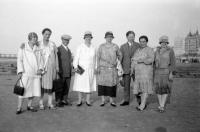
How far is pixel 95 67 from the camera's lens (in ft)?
21.8

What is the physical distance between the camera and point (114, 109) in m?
6.05

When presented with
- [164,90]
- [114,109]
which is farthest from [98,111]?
[164,90]

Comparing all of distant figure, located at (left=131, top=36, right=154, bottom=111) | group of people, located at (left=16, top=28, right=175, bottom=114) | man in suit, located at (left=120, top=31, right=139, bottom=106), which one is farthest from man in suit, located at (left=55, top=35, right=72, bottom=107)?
distant figure, located at (left=131, top=36, right=154, bottom=111)

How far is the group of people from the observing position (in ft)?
18.3

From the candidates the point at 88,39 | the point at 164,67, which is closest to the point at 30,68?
the point at 88,39

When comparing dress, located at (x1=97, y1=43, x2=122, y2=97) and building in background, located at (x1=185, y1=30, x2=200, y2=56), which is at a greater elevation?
building in background, located at (x1=185, y1=30, x2=200, y2=56)

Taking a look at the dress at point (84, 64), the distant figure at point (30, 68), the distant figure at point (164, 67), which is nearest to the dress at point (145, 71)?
the distant figure at point (164, 67)

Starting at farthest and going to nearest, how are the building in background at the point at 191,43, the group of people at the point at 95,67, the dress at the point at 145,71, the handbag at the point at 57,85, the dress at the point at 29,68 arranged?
the building in background at the point at 191,43 → the handbag at the point at 57,85 → the dress at the point at 145,71 → the group of people at the point at 95,67 → the dress at the point at 29,68

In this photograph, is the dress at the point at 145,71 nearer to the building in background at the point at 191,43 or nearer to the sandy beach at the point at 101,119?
the sandy beach at the point at 101,119

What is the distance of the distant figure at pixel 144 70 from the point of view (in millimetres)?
5918

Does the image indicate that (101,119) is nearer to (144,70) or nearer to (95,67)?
(144,70)

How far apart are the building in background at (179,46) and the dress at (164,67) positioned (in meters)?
99.5

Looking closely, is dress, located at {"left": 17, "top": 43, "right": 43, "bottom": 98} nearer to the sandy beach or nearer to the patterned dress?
the sandy beach

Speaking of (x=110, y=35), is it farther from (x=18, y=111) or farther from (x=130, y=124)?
(x=18, y=111)
